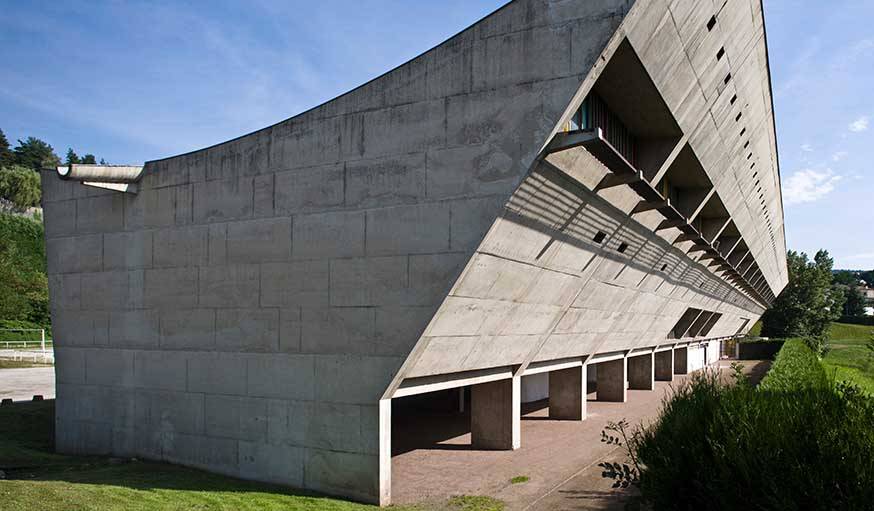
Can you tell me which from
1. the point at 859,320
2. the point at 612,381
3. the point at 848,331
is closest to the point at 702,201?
the point at 612,381

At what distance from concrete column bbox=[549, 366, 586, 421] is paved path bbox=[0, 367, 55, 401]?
23.7 metres

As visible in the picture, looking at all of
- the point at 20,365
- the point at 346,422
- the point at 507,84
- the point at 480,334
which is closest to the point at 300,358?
the point at 346,422

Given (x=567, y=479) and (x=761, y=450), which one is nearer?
(x=761, y=450)

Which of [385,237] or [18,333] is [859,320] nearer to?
[18,333]

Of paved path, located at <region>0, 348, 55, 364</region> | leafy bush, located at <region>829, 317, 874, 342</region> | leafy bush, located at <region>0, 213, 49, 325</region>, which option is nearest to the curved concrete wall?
paved path, located at <region>0, 348, 55, 364</region>

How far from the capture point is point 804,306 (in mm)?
78875

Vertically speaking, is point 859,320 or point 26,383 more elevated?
point 26,383

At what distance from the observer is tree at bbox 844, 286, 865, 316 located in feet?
408

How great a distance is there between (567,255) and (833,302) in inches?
3257

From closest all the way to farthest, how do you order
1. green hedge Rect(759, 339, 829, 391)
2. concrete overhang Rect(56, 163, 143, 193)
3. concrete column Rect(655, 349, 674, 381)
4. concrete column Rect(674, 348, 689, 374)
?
green hedge Rect(759, 339, 829, 391) → concrete overhang Rect(56, 163, 143, 193) → concrete column Rect(655, 349, 674, 381) → concrete column Rect(674, 348, 689, 374)

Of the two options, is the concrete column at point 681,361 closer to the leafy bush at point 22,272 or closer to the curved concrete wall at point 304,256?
the curved concrete wall at point 304,256

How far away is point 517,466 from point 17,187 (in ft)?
350

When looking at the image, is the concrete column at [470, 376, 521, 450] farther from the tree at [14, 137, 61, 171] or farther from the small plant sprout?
the tree at [14, 137, 61, 171]

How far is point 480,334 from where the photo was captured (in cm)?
1493
